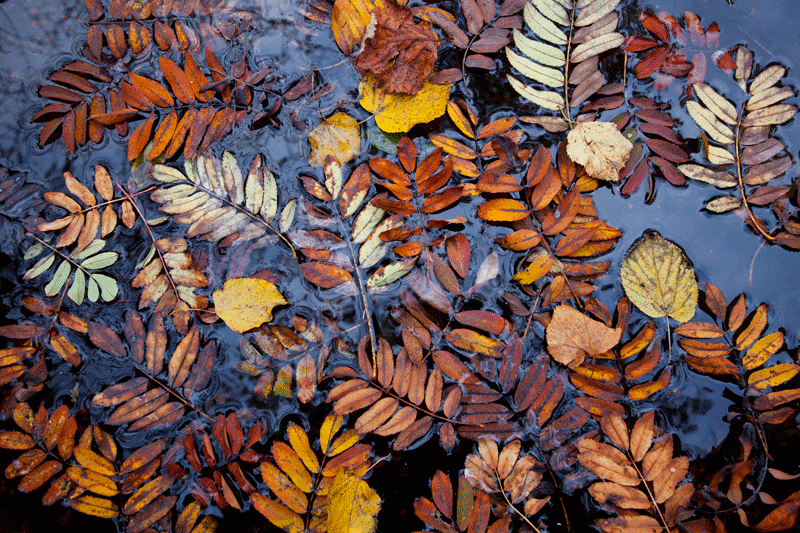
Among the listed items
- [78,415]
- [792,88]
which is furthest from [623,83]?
[78,415]

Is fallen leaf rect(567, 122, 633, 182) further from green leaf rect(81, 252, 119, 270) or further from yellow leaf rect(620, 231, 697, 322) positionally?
green leaf rect(81, 252, 119, 270)

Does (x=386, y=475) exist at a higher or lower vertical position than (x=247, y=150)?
lower

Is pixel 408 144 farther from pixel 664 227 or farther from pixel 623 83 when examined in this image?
pixel 664 227

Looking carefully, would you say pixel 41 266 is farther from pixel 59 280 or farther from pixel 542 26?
pixel 542 26

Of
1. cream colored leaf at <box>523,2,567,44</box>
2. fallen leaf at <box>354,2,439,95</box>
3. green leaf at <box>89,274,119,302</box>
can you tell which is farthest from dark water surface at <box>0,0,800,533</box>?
cream colored leaf at <box>523,2,567,44</box>

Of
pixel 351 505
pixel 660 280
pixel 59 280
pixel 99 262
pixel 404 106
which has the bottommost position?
pixel 351 505

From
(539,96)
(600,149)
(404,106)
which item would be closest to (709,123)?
(600,149)
